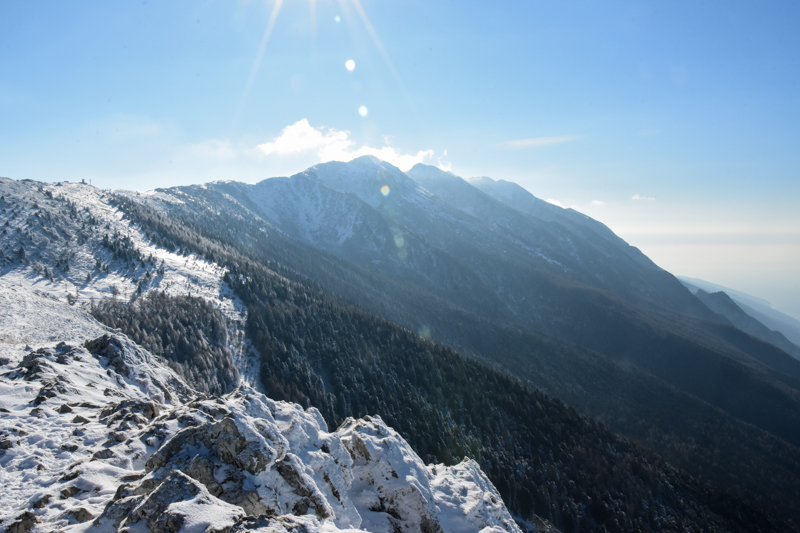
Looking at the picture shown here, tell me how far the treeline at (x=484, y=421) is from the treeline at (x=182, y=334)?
32.4 ft

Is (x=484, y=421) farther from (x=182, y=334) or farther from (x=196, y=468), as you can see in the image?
(x=196, y=468)

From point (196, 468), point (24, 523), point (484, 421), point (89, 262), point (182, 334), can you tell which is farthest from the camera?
point (89, 262)

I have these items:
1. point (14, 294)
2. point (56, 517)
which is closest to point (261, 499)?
point (56, 517)

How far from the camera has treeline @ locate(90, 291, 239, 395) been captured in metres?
73.1

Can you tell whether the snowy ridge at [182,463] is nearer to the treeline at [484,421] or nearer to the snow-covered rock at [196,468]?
the snow-covered rock at [196,468]

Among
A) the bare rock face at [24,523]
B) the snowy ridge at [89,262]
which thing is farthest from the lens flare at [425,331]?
the bare rock face at [24,523]

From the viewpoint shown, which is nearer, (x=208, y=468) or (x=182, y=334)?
(x=208, y=468)

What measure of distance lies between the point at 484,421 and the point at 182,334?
7537 centimetres

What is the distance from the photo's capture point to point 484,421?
94.2m

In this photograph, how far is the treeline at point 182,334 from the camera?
73.1 meters

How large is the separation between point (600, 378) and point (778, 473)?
63916 millimetres

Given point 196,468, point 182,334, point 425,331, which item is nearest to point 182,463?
point 196,468

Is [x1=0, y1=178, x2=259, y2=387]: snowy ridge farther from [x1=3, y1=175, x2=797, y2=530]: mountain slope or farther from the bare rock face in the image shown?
the bare rock face

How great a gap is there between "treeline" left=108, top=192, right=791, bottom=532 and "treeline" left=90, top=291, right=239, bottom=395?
32.4 ft
